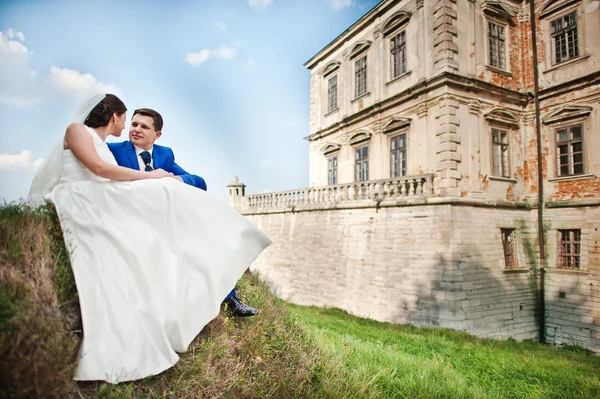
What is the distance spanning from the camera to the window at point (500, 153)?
12156 millimetres

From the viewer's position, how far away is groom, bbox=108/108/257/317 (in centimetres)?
290

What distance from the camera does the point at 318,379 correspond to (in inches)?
136

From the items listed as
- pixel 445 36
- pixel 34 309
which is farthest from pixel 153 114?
pixel 445 36

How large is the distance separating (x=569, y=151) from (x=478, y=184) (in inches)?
127

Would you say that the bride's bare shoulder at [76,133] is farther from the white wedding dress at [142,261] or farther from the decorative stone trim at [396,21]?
the decorative stone trim at [396,21]

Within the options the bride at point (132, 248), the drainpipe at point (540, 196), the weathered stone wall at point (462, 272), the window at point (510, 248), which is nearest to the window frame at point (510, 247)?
the window at point (510, 248)

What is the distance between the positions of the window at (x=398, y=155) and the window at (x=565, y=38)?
5.72 meters

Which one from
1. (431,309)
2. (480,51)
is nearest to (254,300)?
(431,309)

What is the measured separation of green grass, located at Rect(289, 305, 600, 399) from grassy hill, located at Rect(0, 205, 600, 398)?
28 mm

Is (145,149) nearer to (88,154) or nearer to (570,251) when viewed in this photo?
(88,154)

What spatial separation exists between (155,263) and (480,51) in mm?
13495

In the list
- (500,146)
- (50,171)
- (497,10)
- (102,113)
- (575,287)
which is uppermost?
(497,10)

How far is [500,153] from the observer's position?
12.3m

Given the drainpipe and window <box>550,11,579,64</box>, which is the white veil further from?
window <box>550,11,579,64</box>
